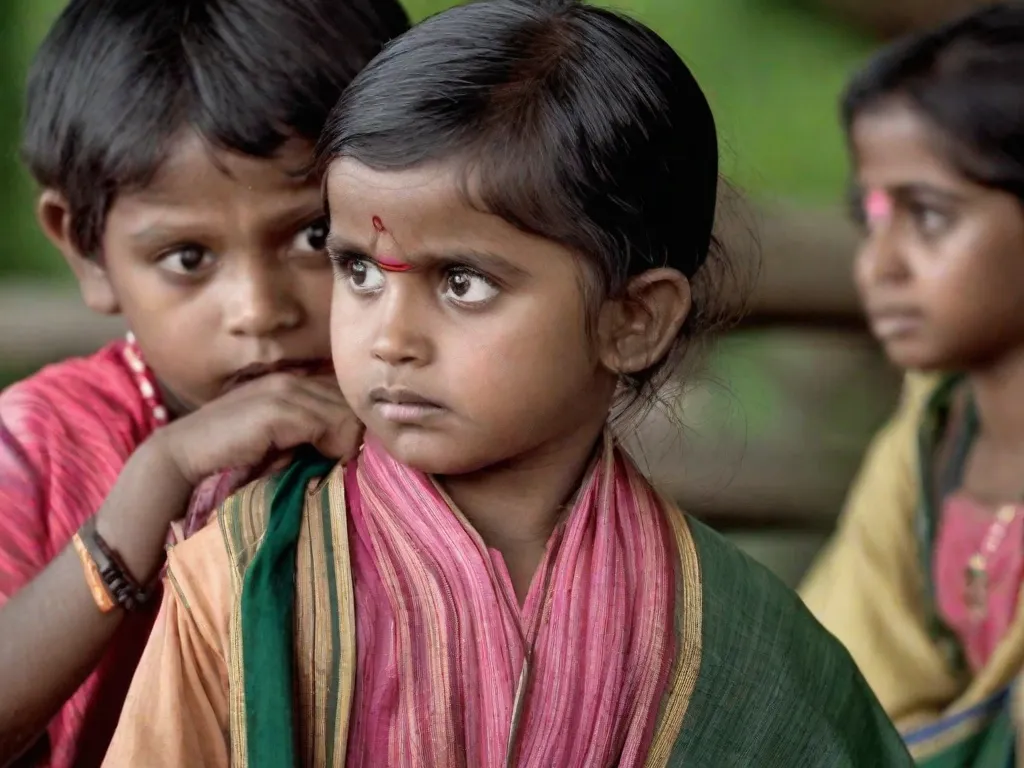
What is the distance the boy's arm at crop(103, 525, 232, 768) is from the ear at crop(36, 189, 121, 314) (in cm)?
46

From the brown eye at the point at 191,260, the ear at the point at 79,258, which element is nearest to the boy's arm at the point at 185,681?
the brown eye at the point at 191,260

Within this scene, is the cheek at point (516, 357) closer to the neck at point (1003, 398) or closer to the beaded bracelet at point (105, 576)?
the beaded bracelet at point (105, 576)

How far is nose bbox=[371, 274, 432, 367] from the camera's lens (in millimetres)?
1066

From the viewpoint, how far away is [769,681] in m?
1.22

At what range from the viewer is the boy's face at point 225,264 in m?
1.30

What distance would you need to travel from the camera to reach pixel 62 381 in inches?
57.3

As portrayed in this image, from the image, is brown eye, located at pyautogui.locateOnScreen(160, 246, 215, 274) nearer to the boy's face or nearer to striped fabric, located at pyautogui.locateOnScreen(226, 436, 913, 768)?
the boy's face

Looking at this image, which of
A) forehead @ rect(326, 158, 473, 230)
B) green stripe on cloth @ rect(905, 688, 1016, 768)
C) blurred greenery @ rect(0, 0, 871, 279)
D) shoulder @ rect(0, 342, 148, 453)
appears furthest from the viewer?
blurred greenery @ rect(0, 0, 871, 279)

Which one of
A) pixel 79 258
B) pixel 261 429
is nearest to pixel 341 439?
pixel 261 429

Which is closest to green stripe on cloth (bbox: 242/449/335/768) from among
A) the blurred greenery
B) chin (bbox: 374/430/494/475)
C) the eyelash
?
chin (bbox: 374/430/494/475)

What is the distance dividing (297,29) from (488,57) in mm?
357

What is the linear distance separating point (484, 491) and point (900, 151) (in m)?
1.19

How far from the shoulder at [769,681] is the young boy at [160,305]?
36 cm

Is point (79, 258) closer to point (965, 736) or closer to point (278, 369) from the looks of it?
point (278, 369)
